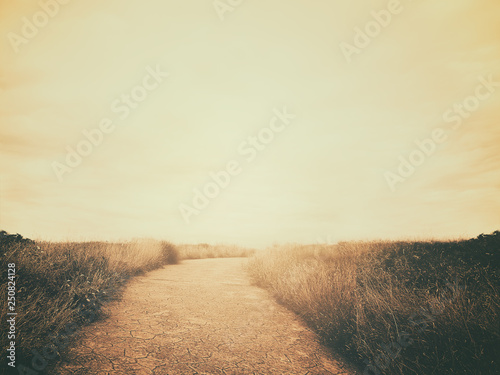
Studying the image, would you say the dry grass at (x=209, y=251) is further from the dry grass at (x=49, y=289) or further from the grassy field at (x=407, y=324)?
the grassy field at (x=407, y=324)

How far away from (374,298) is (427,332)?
100 cm

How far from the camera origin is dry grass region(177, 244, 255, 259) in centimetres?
1941

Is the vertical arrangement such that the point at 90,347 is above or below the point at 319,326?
above

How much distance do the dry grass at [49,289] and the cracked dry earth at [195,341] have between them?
1.33 ft

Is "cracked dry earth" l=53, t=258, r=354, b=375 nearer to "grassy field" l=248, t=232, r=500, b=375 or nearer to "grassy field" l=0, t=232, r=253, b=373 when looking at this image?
"grassy field" l=0, t=232, r=253, b=373

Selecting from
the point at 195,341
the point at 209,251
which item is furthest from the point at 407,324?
the point at 209,251

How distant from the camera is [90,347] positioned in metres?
3.62

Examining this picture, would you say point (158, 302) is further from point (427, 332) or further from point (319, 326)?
point (427, 332)

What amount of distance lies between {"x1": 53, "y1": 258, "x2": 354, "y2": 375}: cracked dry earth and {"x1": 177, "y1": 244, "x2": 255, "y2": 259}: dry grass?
11896 mm

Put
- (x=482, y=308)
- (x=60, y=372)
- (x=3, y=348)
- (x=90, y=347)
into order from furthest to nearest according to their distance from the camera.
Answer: (x=90, y=347) → (x=482, y=308) → (x=60, y=372) → (x=3, y=348)

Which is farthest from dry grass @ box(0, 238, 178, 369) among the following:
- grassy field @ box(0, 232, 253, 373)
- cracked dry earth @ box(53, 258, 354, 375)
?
cracked dry earth @ box(53, 258, 354, 375)

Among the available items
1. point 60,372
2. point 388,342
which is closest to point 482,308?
point 388,342

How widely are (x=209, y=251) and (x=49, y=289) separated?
18.1 metres

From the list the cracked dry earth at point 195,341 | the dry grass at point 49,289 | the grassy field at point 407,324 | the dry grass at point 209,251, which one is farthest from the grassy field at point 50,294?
the dry grass at point 209,251
